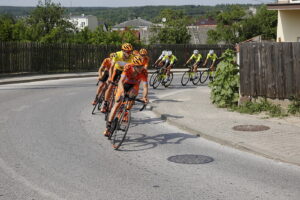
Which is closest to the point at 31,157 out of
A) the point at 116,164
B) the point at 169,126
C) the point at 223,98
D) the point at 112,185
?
the point at 116,164

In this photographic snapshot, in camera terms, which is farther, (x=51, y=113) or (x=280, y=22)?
(x=280, y=22)

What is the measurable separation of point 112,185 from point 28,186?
1114 mm

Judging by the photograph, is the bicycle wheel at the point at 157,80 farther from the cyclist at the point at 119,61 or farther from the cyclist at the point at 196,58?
the cyclist at the point at 119,61

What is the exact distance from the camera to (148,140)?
34.9 ft

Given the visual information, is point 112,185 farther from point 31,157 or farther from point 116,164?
point 31,157

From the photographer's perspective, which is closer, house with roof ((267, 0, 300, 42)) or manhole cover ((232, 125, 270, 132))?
manhole cover ((232, 125, 270, 132))

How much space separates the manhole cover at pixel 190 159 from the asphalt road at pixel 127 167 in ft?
0.06

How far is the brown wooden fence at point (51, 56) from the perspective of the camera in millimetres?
29188

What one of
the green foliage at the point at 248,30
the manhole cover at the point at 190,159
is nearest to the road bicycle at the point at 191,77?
the manhole cover at the point at 190,159

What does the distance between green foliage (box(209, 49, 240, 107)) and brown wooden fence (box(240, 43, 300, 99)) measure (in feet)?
0.97

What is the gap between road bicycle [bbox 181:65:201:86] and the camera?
81.9 feet

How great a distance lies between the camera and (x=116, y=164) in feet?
27.7

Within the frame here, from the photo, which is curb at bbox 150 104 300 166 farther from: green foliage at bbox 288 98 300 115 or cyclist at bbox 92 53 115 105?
green foliage at bbox 288 98 300 115

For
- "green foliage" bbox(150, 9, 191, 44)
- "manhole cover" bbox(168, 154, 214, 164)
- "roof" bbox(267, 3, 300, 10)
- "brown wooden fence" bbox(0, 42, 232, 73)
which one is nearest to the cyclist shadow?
"manhole cover" bbox(168, 154, 214, 164)
